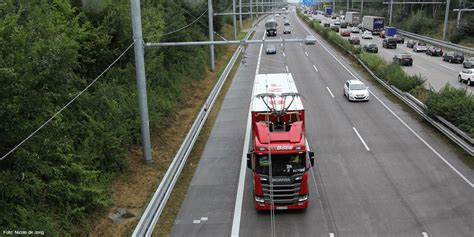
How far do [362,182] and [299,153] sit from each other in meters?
4.97

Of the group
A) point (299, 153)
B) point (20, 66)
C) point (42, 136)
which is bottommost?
point (299, 153)

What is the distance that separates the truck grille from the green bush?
12288 mm

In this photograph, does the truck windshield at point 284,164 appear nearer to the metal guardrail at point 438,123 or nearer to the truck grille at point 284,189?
the truck grille at point 284,189

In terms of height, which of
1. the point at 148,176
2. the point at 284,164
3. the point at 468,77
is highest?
the point at 284,164

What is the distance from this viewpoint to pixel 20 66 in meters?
12.3

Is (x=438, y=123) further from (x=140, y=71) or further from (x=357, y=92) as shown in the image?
(x=140, y=71)

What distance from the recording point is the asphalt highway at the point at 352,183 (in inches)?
595

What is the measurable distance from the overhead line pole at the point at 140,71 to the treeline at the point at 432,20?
64906 millimetres

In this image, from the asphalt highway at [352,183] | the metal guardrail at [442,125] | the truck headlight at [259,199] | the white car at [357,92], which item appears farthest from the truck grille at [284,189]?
the white car at [357,92]

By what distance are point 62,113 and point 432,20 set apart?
89.2 meters

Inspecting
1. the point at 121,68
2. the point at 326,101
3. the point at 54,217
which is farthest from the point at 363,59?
the point at 54,217

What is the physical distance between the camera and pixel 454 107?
24953mm

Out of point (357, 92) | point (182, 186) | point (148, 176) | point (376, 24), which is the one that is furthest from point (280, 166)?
point (376, 24)

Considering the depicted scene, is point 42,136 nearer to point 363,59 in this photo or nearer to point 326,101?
point 326,101
